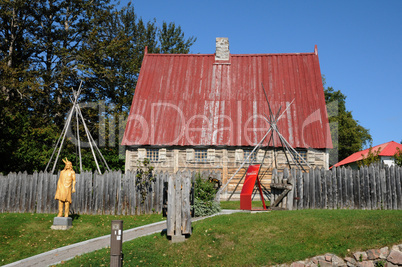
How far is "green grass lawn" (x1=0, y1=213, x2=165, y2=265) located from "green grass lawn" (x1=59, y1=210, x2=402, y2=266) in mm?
2733

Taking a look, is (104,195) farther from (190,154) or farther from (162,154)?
(190,154)

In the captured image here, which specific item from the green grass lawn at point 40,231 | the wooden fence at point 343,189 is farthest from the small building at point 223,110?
the green grass lawn at point 40,231

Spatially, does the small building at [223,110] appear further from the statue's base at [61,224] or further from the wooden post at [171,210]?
the wooden post at [171,210]

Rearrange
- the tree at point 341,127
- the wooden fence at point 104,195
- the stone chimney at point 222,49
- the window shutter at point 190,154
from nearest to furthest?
1. the wooden fence at point 104,195
2. the window shutter at point 190,154
3. the stone chimney at point 222,49
4. the tree at point 341,127

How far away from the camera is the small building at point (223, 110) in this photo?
2333 cm

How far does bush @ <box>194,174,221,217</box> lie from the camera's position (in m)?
15.7

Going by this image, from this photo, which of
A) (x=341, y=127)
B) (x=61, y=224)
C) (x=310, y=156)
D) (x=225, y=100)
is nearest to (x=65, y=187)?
(x=61, y=224)

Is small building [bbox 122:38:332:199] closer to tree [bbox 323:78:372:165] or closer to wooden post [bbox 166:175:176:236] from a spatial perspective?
wooden post [bbox 166:175:176:236]

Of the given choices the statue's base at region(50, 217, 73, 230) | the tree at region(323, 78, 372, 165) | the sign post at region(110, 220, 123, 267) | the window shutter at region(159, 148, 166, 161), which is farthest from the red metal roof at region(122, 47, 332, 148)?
the tree at region(323, 78, 372, 165)

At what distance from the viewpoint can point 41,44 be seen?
32.2 metres

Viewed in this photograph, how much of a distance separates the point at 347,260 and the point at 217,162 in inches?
536

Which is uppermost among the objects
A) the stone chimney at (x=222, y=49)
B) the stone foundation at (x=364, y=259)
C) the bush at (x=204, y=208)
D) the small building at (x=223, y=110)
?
the stone chimney at (x=222, y=49)

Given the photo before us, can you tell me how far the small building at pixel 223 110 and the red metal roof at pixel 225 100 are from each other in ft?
0.21

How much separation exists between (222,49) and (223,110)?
614 centimetres
